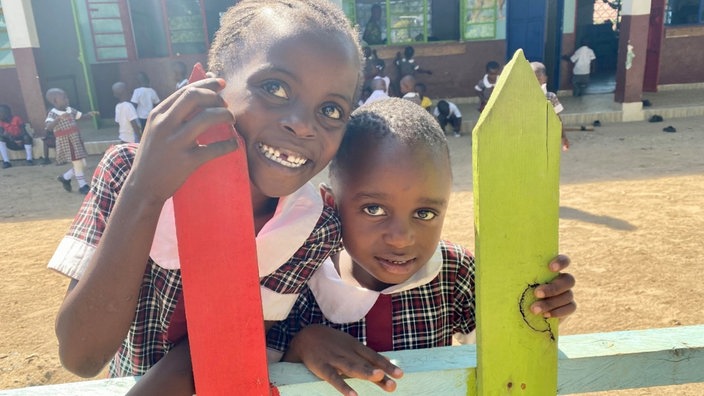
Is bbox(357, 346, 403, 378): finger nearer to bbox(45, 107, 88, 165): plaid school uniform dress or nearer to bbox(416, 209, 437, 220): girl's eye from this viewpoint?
bbox(416, 209, 437, 220): girl's eye

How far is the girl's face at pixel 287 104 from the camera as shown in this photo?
3.72 ft

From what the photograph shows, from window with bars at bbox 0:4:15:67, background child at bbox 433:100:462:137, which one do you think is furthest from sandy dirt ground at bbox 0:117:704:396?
window with bars at bbox 0:4:15:67

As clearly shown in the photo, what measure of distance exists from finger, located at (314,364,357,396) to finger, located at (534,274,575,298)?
0.37 m

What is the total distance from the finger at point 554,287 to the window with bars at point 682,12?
12931 mm

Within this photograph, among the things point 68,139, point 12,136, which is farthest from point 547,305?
point 12,136

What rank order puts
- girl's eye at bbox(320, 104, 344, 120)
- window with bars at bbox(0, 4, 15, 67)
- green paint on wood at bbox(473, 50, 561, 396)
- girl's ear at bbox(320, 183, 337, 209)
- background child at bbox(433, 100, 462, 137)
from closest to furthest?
green paint on wood at bbox(473, 50, 561, 396)
girl's eye at bbox(320, 104, 344, 120)
girl's ear at bbox(320, 183, 337, 209)
background child at bbox(433, 100, 462, 137)
window with bars at bbox(0, 4, 15, 67)

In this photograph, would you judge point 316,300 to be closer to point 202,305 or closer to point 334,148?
Result: point 334,148

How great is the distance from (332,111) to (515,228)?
0.49 meters

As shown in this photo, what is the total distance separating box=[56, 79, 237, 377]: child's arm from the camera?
0.80 meters

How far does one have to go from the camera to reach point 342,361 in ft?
3.29

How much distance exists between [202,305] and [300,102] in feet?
1.63

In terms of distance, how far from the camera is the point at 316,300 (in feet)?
4.39

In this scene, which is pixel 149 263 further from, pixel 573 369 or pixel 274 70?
pixel 573 369

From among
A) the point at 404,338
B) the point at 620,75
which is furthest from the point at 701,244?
the point at 620,75
